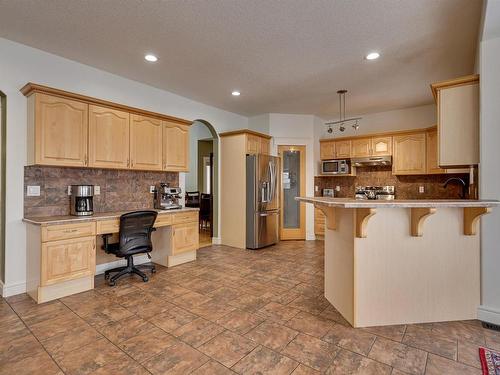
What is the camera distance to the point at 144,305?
279 centimetres

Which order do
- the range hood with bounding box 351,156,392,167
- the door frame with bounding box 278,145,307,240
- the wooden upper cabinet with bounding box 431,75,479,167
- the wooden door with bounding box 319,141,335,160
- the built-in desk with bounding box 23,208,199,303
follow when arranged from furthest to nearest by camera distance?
the wooden door with bounding box 319,141,335,160 → the door frame with bounding box 278,145,307,240 → the range hood with bounding box 351,156,392,167 → the built-in desk with bounding box 23,208,199,303 → the wooden upper cabinet with bounding box 431,75,479,167

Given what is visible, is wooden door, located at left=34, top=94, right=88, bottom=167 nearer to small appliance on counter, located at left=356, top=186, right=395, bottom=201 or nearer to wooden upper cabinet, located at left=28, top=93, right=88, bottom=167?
wooden upper cabinet, located at left=28, top=93, right=88, bottom=167

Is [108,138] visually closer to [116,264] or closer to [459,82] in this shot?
[116,264]

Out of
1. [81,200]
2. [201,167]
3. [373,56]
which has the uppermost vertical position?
[373,56]

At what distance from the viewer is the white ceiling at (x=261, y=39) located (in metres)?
2.51

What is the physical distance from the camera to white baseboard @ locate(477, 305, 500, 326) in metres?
2.35

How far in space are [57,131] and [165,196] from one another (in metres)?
1.69

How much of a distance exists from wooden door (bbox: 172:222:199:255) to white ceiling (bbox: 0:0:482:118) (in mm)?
2262

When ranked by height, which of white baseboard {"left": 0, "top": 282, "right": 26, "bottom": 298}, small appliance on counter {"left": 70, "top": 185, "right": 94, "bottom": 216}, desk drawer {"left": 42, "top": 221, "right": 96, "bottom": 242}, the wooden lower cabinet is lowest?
white baseboard {"left": 0, "top": 282, "right": 26, "bottom": 298}

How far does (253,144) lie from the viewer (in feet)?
18.1

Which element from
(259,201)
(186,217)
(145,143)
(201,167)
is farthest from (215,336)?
→ (201,167)

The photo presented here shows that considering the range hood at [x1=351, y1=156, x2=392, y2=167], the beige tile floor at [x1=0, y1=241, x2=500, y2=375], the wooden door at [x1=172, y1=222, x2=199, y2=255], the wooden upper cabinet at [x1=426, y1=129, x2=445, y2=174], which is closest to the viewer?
the beige tile floor at [x1=0, y1=241, x2=500, y2=375]

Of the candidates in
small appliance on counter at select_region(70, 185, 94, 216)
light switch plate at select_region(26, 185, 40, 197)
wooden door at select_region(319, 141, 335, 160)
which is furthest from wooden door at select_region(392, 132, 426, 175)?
light switch plate at select_region(26, 185, 40, 197)

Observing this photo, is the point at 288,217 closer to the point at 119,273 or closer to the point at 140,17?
the point at 119,273
